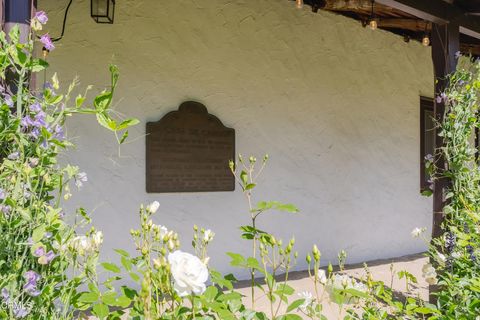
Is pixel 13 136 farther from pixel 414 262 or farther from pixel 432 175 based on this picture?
pixel 414 262

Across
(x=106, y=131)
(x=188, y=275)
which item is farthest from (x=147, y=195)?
(x=188, y=275)

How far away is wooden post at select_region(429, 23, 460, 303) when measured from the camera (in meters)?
3.71

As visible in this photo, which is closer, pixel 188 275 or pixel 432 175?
pixel 188 275

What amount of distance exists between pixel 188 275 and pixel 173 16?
355 cm

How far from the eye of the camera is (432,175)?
147 inches

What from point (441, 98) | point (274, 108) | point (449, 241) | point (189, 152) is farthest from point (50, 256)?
point (274, 108)

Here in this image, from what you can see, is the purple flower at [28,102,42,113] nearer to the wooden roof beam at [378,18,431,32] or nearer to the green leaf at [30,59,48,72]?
the green leaf at [30,59,48,72]

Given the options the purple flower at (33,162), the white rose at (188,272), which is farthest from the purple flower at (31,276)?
the white rose at (188,272)

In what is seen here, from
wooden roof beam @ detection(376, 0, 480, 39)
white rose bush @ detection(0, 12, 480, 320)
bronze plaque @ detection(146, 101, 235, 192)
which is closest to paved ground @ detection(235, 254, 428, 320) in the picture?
bronze plaque @ detection(146, 101, 235, 192)

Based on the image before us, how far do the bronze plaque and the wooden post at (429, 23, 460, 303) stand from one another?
173cm

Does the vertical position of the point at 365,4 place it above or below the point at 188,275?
above

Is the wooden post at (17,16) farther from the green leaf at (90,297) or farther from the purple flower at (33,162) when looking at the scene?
the green leaf at (90,297)

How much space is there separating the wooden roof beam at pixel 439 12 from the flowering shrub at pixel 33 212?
8.56ft

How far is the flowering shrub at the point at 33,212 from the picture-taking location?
1396 millimetres
